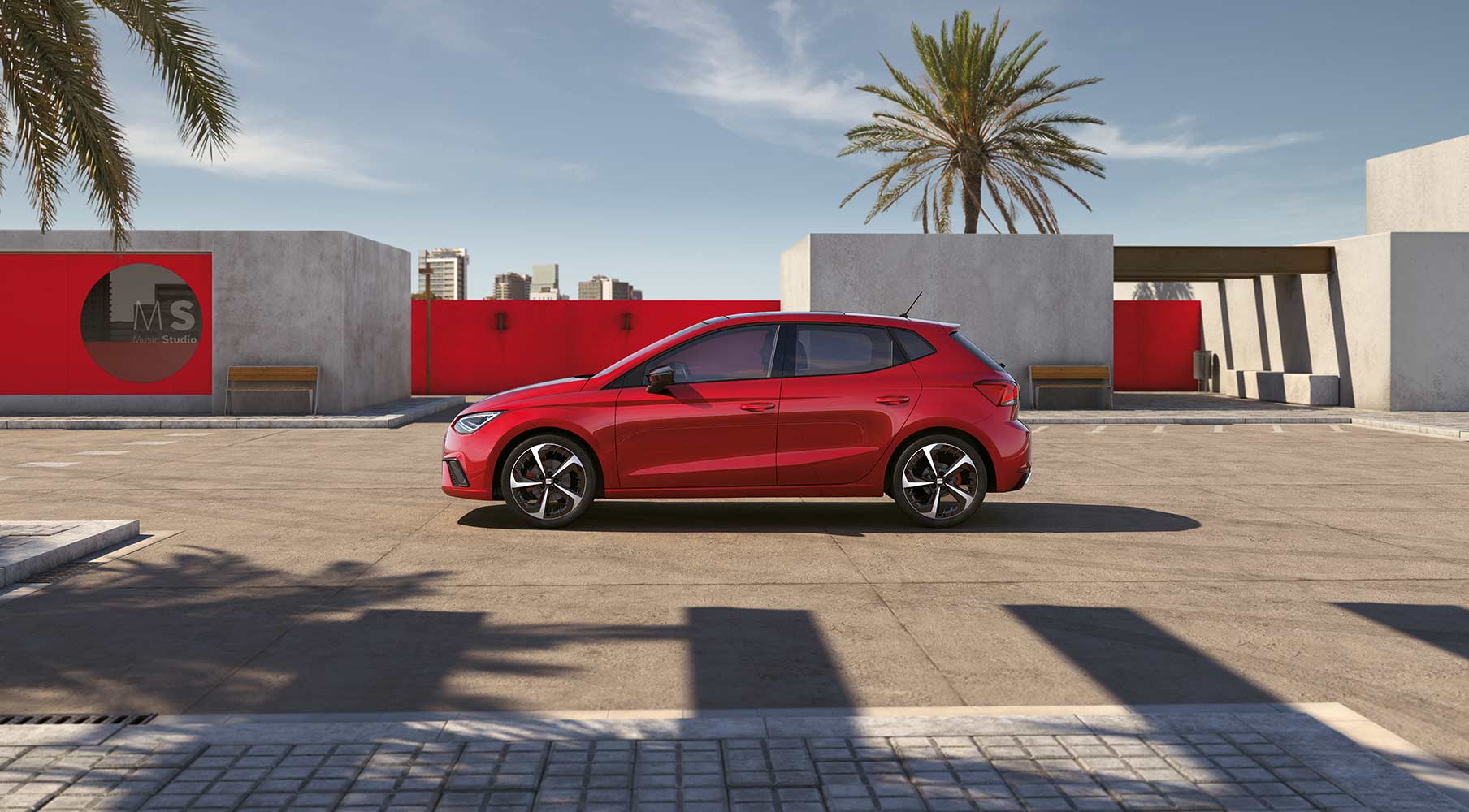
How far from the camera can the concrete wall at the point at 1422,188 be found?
100ft

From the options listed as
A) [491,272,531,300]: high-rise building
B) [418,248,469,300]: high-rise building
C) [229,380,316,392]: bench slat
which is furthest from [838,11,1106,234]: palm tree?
[418,248,469,300]: high-rise building

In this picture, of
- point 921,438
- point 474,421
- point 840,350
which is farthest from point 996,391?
point 474,421

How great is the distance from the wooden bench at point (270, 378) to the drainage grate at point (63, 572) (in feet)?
43.8

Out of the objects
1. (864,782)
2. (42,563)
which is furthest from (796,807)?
(42,563)

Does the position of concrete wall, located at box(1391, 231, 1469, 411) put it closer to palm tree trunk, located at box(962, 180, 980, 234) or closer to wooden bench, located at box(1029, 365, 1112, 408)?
wooden bench, located at box(1029, 365, 1112, 408)

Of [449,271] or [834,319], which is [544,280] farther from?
[834,319]

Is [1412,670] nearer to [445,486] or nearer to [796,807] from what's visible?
[796,807]

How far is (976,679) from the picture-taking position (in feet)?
15.1

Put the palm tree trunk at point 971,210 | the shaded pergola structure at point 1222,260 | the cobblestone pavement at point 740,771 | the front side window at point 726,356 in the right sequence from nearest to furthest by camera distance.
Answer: the cobblestone pavement at point 740,771
the front side window at point 726,356
the shaded pergola structure at point 1222,260
the palm tree trunk at point 971,210

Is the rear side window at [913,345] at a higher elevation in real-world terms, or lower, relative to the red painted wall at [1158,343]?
lower

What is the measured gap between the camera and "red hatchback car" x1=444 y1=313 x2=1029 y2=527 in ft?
27.1

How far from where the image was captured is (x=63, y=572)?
6809 millimetres

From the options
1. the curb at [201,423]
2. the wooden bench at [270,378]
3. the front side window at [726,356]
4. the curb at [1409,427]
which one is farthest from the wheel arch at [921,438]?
the wooden bench at [270,378]

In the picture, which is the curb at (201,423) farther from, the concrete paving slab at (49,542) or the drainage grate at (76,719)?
the drainage grate at (76,719)
